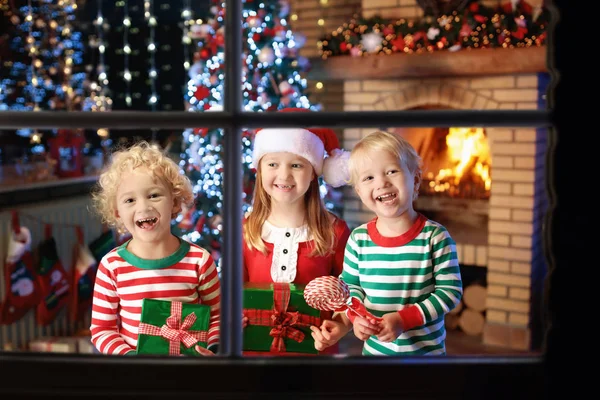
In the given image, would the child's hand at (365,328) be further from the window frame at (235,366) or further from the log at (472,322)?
the log at (472,322)

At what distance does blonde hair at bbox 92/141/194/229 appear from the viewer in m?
1.10

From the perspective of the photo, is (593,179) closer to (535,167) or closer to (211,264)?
(211,264)

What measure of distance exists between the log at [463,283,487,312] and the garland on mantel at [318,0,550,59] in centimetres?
138

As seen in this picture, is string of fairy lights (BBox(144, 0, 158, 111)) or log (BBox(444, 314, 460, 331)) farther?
string of fairy lights (BBox(144, 0, 158, 111))

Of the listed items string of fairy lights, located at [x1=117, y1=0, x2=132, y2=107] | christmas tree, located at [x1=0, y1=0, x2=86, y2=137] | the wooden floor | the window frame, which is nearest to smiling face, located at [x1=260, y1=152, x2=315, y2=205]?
the window frame

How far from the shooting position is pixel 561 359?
70cm

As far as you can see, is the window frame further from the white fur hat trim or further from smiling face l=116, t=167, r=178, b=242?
the white fur hat trim

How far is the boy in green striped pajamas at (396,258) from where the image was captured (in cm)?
109

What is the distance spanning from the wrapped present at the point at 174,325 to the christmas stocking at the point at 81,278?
244 cm

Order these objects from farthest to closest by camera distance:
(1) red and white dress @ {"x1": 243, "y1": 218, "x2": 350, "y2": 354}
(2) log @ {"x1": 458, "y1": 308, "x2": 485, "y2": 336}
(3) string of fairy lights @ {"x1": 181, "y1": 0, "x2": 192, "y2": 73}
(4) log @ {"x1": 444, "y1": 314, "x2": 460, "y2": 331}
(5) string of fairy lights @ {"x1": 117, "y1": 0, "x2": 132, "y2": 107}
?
(5) string of fairy lights @ {"x1": 117, "y1": 0, "x2": 132, "y2": 107}, (3) string of fairy lights @ {"x1": 181, "y1": 0, "x2": 192, "y2": 73}, (4) log @ {"x1": 444, "y1": 314, "x2": 460, "y2": 331}, (2) log @ {"x1": 458, "y1": 308, "x2": 485, "y2": 336}, (1) red and white dress @ {"x1": 243, "y1": 218, "x2": 350, "y2": 354}

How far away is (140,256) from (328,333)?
35cm

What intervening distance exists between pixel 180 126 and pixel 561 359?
494 mm

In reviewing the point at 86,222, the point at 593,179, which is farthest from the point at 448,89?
the point at 593,179

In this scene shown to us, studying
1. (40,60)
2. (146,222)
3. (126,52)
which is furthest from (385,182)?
(126,52)
